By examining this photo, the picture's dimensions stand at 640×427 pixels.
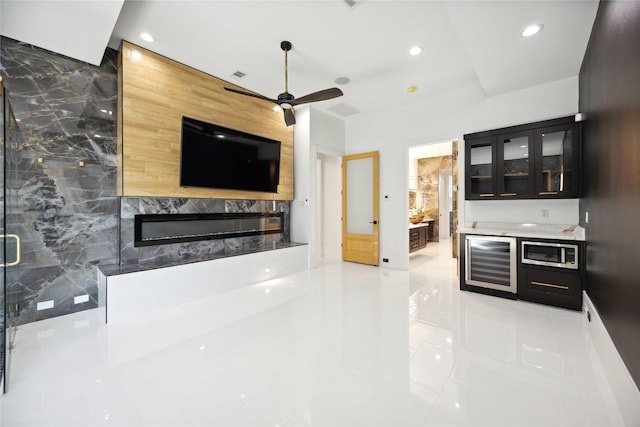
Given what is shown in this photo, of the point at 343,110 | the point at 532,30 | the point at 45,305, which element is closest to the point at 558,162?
the point at 532,30

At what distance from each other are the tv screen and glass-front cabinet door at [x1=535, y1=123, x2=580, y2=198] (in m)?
3.96

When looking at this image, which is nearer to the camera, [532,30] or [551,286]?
[532,30]

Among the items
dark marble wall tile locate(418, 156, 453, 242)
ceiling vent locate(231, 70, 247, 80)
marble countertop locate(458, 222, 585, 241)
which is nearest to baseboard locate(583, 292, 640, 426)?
marble countertop locate(458, 222, 585, 241)

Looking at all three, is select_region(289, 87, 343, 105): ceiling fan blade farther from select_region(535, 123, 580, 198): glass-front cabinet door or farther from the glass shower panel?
select_region(535, 123, 580, 198): glass-front cabinet door

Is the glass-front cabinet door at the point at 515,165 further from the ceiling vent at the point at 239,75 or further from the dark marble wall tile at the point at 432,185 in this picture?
the dark marble wall tile at the point at 432,185

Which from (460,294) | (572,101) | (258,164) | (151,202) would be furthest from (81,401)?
(572,101)

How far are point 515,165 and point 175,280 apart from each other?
16.0ft

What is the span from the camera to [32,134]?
118 inches

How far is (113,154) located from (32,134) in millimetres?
719

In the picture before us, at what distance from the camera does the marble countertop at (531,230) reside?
338 cm

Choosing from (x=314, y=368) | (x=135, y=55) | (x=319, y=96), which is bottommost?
(x=314, y=368)

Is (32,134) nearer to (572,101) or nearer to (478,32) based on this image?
(478,32)

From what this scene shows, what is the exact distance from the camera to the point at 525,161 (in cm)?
386

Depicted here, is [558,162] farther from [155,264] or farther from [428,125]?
[155,264]
